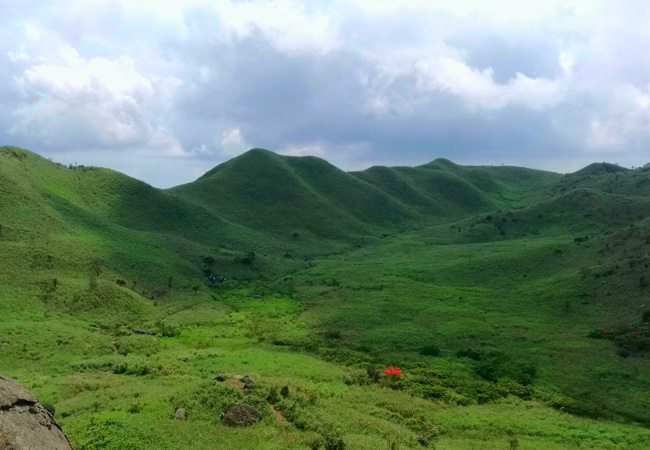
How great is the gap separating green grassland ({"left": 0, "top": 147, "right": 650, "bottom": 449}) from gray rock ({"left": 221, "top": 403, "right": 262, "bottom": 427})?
0.46m

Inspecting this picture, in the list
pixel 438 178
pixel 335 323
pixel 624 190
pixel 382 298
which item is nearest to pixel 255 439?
pixel 335 323

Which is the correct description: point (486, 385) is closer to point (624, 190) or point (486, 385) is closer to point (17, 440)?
point (17, 440)

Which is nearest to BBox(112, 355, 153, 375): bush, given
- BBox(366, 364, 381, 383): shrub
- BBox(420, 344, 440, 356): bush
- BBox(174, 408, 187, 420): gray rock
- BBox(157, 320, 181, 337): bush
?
BBox(157, 320, 181, 337): bush

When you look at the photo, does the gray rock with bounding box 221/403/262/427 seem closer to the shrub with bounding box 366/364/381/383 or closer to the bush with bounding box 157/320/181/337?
the shrub with bounding box 366/364/381/383

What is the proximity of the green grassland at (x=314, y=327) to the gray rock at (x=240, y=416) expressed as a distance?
0.46m

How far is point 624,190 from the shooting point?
134875 mm

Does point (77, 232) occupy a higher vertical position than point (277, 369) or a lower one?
higher

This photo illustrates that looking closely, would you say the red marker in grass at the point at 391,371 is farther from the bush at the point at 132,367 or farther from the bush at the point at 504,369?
the bush at the point at 132,367

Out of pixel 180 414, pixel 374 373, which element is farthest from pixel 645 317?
pixel 180 414

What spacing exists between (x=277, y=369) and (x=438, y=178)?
153614 millimetres

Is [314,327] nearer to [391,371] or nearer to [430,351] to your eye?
[430,351]

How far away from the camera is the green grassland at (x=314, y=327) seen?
79.8 feet

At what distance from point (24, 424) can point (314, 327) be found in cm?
3496

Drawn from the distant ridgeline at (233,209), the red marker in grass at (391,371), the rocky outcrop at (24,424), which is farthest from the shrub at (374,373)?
the distant ridgeline at (233,209)
